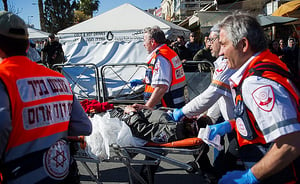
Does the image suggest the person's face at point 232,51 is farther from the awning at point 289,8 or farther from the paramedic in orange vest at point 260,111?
the awning at point 289,8

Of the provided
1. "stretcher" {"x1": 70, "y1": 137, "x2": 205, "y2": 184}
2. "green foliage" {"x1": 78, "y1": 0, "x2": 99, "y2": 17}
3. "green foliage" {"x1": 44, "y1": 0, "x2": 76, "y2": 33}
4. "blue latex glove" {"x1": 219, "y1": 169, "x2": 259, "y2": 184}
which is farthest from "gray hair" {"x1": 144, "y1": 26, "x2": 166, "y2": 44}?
"green foliage" {"x1": 78, "y1": 0, "x2": 99, "y2": 17}

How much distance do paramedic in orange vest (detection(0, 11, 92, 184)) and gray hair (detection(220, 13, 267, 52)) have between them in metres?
0.99

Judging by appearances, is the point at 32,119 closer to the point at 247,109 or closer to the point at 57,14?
the point at 247,109

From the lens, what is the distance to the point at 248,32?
1.64m

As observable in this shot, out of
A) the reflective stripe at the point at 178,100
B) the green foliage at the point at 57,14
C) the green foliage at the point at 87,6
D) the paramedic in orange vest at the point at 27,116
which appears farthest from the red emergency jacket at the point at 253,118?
the green foliage at the point at 87,6

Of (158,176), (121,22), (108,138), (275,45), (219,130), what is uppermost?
(121,22)

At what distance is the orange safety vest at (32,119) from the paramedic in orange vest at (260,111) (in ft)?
3.14

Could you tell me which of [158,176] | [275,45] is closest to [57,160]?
[158,176]

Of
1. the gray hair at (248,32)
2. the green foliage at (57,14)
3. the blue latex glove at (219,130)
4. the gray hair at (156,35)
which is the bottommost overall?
the blue latex glove at (219,130)

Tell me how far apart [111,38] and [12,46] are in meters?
7.78

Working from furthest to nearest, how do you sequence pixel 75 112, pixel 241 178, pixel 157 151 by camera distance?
pixel 157 151, pixel 75 112, pixel 241 178

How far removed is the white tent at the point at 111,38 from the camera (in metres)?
8.91

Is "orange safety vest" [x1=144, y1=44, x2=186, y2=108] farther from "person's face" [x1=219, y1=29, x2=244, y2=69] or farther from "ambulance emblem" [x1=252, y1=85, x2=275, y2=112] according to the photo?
"ambulance emblem" [x1=252, y1=85, x2=275, y2=112]

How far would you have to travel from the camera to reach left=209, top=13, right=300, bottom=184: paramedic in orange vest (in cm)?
139
